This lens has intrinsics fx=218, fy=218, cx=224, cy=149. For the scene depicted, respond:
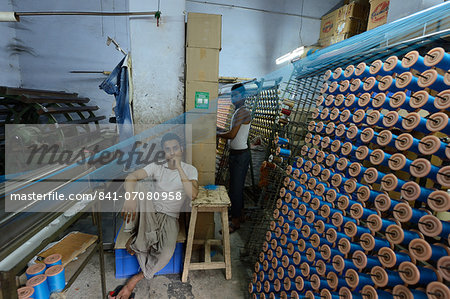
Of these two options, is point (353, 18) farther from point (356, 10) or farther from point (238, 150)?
point (238, 150)

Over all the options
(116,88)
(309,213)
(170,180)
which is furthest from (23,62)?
(309,213)

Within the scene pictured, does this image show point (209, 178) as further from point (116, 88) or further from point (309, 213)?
point (116, 88)

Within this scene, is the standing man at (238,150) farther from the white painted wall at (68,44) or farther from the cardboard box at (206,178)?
the white painted wall at (68,44)

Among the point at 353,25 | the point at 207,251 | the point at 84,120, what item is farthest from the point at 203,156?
the point at 353,25

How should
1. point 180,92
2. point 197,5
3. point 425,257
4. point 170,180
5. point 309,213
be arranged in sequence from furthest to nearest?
point 197,5 < point 180,92 < point 170,180 < point 309,213 < point 425,257

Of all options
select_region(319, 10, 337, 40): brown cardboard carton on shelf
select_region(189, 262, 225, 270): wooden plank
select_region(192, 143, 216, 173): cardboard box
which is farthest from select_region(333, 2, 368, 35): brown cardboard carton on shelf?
select_region(189, 262, 225, 270): wooden plank

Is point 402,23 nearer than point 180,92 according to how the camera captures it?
Yes

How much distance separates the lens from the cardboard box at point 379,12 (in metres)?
3.01

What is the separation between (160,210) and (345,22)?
15.4 feet

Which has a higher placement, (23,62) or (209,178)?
(23,62)

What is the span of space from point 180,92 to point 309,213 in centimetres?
161

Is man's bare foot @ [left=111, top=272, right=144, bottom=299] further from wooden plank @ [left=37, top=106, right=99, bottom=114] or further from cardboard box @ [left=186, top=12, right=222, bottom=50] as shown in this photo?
wooden plank @ [left=37, top=106, right=99, bottom=114]

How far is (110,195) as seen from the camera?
2859 mm

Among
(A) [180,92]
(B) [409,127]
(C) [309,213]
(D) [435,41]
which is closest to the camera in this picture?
(B) [409,127]
